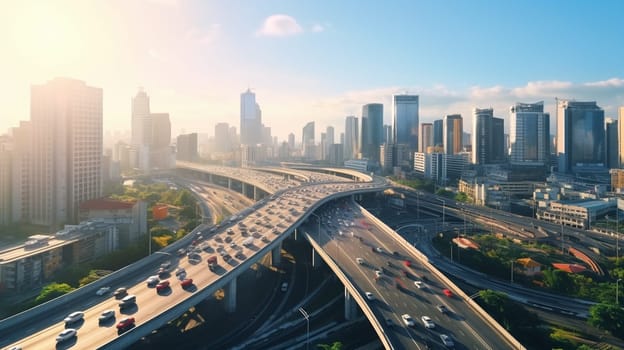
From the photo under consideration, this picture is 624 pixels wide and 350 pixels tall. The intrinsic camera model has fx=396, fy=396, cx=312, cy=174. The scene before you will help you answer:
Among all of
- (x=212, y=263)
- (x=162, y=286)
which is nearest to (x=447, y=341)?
(x=162, y=286)

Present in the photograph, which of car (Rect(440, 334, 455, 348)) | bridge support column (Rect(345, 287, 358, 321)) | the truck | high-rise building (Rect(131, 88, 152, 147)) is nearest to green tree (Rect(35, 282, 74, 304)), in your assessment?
the truck

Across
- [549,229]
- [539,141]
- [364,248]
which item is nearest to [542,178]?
[539,141]

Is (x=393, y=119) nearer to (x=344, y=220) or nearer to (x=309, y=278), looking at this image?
(x=344, y=220)

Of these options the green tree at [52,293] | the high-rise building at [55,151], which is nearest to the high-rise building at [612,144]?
the high-rise building at [55,151]

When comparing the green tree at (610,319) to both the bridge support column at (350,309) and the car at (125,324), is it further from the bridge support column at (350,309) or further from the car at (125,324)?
the car at (125,324)

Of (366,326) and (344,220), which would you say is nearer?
(366,326)

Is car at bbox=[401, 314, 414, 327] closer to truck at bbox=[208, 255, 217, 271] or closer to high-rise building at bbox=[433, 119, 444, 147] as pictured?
truck at bbox=[208, 255, 217, 271]

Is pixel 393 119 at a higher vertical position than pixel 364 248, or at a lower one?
higher

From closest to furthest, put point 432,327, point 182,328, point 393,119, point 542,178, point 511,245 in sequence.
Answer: point 432,327
point 182,328
point 511,245
point 542,178
point 393,119
